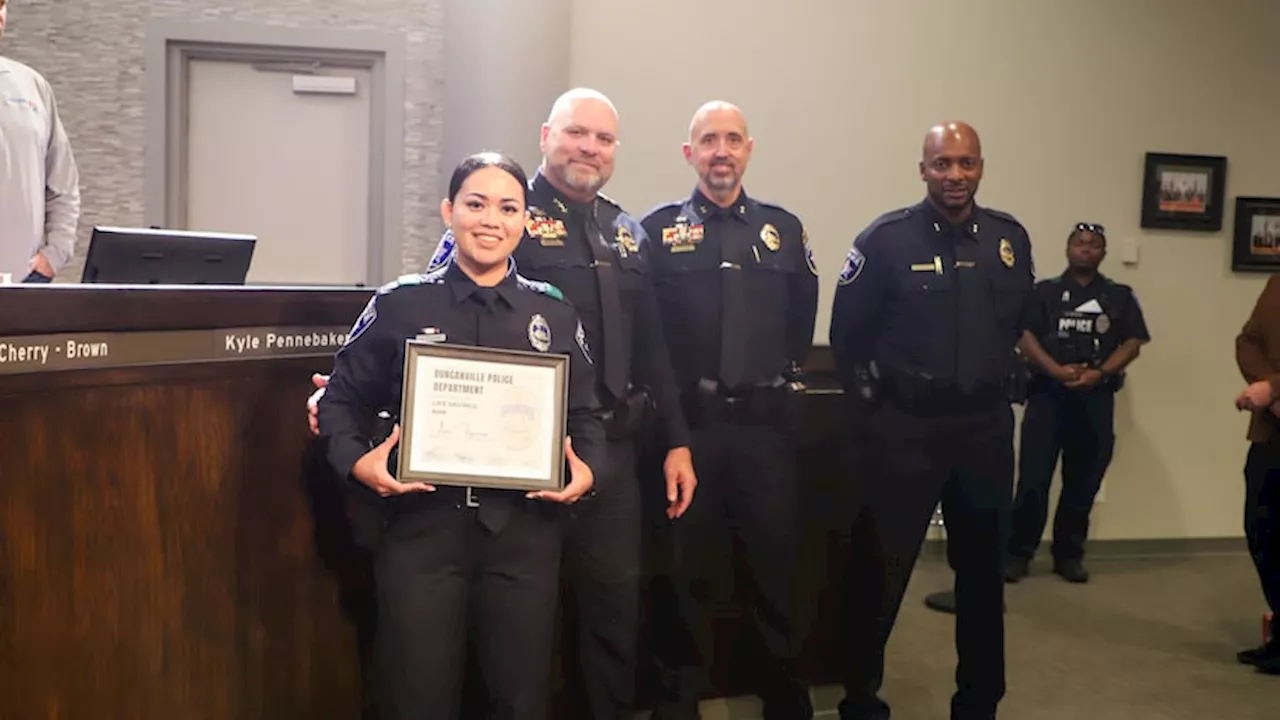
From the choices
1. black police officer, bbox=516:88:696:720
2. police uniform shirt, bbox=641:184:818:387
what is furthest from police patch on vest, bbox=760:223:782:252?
black police officer, bbox=516:88:696:720

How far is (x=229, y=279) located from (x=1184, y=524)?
4679 millimetres

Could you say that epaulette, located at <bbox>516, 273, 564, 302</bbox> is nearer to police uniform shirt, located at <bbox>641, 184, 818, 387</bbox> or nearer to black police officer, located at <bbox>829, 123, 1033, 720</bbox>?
police uniform shirt, located at <bbox>641, 184, 818, 387</bbox>

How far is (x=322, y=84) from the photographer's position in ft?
14.2

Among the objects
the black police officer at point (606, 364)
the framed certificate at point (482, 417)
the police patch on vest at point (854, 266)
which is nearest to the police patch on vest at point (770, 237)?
the police patch on vest at point (854, 266)

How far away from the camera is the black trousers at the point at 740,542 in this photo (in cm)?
247

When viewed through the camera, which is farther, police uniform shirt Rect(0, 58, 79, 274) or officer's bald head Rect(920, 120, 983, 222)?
police uniform shirt Rect(0, 58, 79, 274)

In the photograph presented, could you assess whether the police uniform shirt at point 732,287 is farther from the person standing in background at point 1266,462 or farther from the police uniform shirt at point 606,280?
the person standing in background at point 1266,462

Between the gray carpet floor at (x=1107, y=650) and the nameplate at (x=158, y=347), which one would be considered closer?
the nameplate at (x=158, y=347)

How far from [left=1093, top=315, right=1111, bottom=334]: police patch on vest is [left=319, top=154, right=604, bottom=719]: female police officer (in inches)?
134

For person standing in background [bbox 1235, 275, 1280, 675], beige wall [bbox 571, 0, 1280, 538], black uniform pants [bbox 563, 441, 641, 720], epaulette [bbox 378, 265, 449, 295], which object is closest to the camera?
epaulette [bbox 378, 265, 449, 295]

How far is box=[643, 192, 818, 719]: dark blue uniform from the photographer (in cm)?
247

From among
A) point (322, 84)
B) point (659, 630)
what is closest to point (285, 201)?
point (322, 84)

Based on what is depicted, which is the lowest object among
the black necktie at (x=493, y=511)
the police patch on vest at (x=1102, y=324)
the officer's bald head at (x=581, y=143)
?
the black necktie at (x=493, y=511)

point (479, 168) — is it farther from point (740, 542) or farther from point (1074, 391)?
point (1074, 391)
